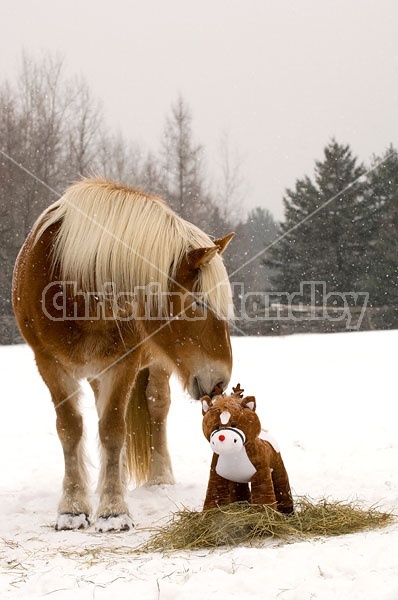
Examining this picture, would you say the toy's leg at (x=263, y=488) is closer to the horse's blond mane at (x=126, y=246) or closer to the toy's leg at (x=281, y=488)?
the toy's leg at (x=281, y=488)

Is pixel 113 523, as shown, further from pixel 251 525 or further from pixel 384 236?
pixel 384 236

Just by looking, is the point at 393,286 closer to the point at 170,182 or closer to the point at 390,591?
the point at 170,182

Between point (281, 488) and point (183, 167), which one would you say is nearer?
point (281, 488)

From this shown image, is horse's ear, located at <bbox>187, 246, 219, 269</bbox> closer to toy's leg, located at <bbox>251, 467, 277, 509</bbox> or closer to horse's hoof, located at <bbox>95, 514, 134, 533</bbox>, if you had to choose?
toy's leg, located at <bbox>251, 467, 277, 509</bbox>

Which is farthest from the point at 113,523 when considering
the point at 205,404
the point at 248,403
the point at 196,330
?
the point at 196,330

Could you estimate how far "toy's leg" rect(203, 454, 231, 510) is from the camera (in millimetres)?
3492

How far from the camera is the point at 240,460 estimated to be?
3.44 m

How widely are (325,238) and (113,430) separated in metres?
25.5

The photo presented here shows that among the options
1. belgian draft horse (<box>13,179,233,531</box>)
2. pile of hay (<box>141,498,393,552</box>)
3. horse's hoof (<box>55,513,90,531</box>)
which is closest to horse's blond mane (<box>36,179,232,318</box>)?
belgian draft horse (<box>13,179,233,531</box>)

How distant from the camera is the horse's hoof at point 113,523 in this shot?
154 inches

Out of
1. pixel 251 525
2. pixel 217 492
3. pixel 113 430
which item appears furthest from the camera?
pixel 113 430

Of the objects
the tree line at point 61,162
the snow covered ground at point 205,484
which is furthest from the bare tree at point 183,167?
the snow covered ground at point 205,484

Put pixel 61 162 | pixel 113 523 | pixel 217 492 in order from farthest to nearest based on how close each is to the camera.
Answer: pixel 61 162 → pixel 113 523 → pixel 217 492

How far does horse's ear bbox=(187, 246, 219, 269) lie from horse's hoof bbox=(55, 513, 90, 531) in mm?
1784
